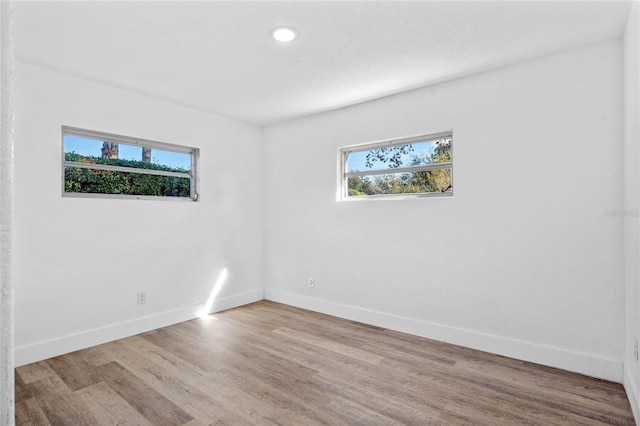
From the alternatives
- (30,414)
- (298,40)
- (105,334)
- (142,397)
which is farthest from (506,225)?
(105,334)

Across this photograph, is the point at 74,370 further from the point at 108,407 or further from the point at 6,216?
the point at 6,216

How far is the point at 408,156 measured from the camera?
354 centimetres

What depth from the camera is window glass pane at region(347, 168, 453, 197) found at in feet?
10.9

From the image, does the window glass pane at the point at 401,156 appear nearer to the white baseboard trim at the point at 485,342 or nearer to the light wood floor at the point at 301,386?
the white baseboard trim at the point at 485,342

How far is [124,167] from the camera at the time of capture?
11.3 ft

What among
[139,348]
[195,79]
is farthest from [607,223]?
[139,348]

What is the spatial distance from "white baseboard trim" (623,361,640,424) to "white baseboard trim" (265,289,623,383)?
0.33 feet

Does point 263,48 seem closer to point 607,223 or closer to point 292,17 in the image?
point 292,17

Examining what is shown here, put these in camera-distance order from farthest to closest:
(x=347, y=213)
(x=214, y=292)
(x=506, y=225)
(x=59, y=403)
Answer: (x=214, y=292)
(x=347, y=213)
(x=506, y=225)
(x=59, y=403)

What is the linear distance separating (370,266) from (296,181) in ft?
4.81

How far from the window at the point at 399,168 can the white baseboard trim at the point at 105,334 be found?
2.15 m

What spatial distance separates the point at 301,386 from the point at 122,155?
277 centimetres

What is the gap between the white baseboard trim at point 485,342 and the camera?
2.45 metres

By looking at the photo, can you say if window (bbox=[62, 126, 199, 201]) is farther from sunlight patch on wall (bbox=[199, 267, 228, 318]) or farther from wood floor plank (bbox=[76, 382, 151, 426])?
wood floor plank (bbox=[76, 382, 151, 426])
